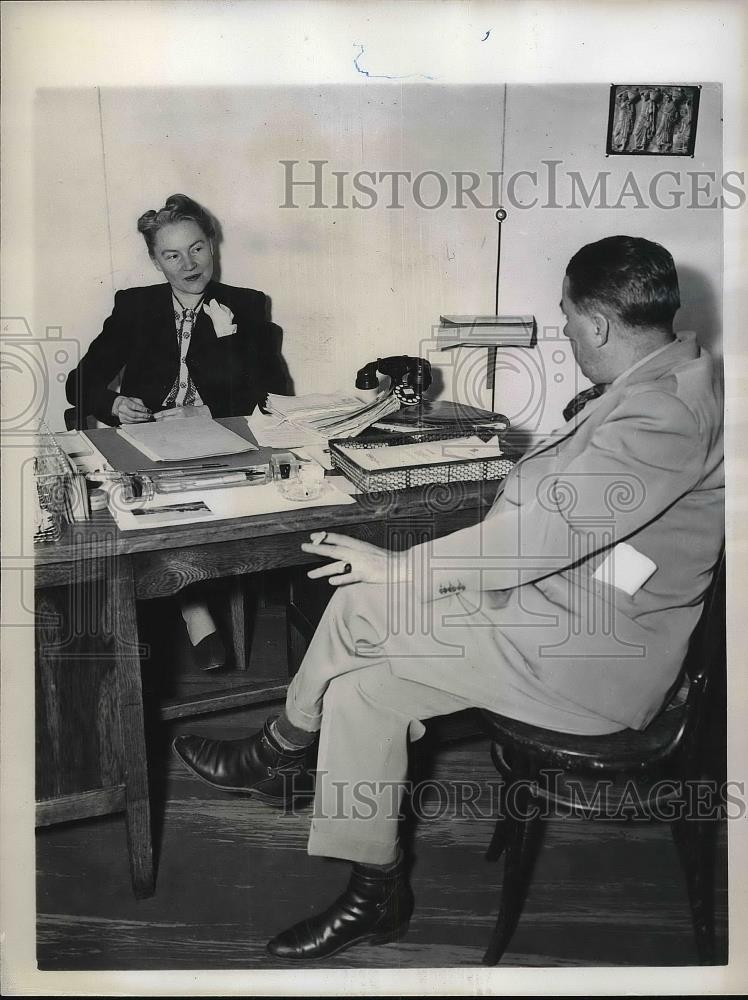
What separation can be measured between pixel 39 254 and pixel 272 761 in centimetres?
117

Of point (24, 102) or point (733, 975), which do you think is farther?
point (733, 975)

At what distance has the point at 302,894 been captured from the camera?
6.40 ft

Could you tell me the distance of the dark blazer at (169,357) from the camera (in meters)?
1.94

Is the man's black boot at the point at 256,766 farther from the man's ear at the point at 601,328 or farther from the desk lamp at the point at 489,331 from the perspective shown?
the man's ear at the point at 601,328

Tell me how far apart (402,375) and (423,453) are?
6.9 inches

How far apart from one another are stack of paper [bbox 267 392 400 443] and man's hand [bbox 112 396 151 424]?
10.8 inches

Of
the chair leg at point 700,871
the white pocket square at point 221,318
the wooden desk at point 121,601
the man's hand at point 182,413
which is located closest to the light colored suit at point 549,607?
the wooden desk at point 121,601

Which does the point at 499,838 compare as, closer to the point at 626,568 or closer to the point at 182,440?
the point at 626,568

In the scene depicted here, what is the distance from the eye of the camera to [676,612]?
186 centimetres

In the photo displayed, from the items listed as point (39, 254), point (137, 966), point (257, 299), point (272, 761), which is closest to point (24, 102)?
point (39, 254)

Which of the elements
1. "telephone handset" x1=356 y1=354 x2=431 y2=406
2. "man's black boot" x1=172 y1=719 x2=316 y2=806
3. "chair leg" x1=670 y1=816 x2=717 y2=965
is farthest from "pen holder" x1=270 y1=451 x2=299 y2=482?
"chair leg" x1=670 y1=816 x2=717 y2=965

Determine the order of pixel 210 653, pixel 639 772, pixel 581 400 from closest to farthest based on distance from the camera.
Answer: pixel 639 772, pixel 581 400, pixel 210 653

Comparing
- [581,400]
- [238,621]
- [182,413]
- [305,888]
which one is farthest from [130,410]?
[305,888]

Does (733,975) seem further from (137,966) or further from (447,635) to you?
(137,966)
